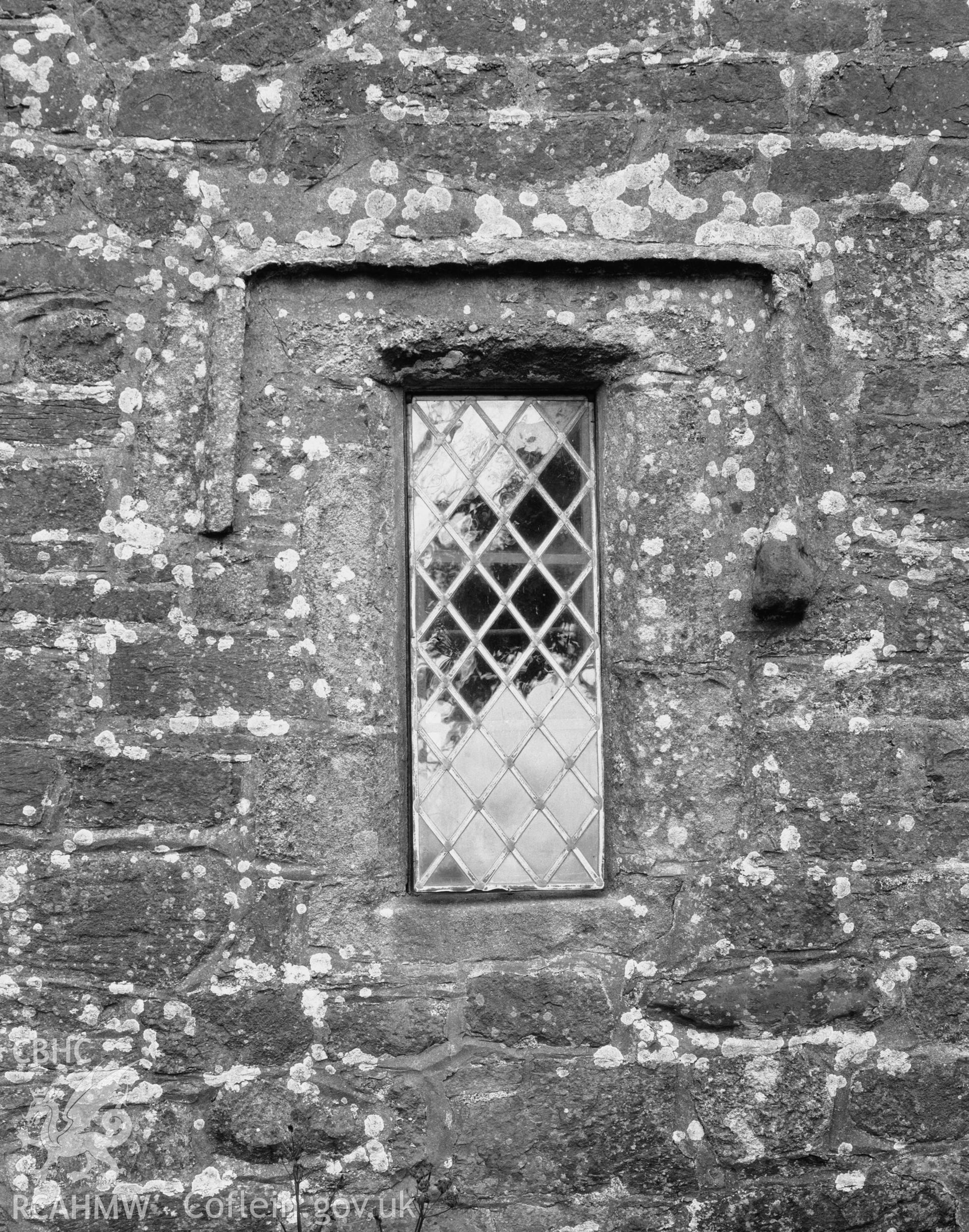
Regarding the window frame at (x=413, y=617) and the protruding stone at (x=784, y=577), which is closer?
the protruding stone at (x=784, y=577)

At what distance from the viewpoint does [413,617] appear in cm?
267

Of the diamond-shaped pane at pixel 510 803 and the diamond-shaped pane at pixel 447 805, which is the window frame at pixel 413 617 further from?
the diamond-shaped pane at pixel 510 803

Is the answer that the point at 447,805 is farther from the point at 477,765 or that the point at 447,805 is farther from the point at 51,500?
the point at 51,500

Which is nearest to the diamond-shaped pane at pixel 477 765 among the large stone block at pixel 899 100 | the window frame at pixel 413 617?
the window frame at pixel 413 617

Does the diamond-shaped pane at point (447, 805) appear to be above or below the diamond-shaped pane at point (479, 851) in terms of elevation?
above

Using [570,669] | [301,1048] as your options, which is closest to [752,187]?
[570,669]

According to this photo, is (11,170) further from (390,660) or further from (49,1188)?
(49,1188)

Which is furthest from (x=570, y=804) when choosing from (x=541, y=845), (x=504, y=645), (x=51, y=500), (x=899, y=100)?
(x=899, y=100)

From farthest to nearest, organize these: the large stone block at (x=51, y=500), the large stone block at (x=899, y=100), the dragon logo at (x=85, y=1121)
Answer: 1. the large stone block at (x=899, y=100)
2. the large stone block at (x=51, y=500)
3. the dragon logo at (x=85, y=1121)

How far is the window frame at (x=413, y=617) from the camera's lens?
2598mm

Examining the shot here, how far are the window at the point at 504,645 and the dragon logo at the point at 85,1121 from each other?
80cm

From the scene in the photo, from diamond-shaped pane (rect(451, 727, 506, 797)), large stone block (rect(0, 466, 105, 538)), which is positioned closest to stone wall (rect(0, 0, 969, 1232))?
large stone block (rect(0, 466, 105, 538))

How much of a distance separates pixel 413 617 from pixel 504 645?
232 millimetres

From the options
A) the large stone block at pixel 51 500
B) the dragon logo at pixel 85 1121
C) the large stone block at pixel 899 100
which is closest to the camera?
the dragon logo at pixel 85 1121
